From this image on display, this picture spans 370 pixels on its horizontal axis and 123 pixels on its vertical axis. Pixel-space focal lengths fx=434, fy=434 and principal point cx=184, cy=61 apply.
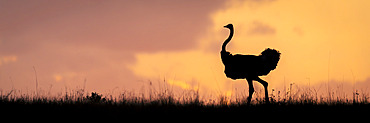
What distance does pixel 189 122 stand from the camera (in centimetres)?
855

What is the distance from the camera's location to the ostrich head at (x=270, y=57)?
12727 mm

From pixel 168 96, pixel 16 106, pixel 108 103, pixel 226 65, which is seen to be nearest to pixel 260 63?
pixel 226 65

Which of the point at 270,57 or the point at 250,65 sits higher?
the point at 270,57

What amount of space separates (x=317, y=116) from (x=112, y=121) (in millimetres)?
4283

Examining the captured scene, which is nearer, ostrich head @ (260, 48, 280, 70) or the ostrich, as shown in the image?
the ostrich

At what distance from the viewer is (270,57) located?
12.8m

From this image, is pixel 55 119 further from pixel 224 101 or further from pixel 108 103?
pixel 224 101

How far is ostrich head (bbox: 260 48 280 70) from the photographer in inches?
501

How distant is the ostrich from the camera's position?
41.2 ft

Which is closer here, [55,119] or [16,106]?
[55,119]

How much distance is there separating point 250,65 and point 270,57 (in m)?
0.74

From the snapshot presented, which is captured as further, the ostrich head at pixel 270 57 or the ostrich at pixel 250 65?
the ostrich head at pixel 270 57

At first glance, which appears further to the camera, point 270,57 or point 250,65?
point 270,57

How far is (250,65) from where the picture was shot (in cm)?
1251
